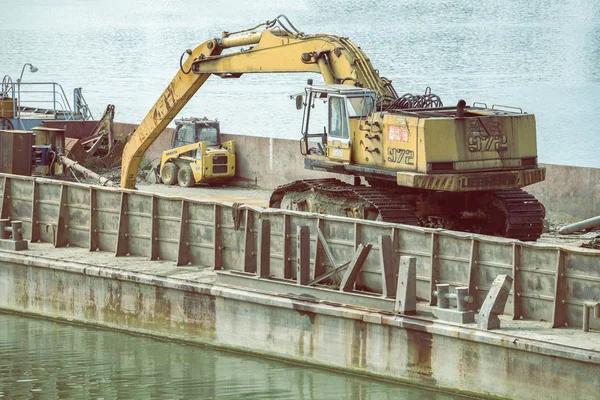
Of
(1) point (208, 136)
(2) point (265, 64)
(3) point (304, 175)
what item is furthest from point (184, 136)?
(2) point (265, 64)

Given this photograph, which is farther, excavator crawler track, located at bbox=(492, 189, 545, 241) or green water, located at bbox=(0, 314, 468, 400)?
excavator crawler track, located at bbox=(492, 189, 545, 241)

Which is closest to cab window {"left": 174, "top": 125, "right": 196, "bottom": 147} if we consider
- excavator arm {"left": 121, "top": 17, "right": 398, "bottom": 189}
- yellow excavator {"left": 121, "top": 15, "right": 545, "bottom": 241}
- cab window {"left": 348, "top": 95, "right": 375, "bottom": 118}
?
excavator arm {"left": 121, "top": 17, "right": 398, "bottom": 189}

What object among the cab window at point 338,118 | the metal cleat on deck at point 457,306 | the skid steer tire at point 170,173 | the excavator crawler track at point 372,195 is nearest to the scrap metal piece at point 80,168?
the skid steer tire at point 170,173

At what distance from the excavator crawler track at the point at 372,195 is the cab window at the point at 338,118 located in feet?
3.09

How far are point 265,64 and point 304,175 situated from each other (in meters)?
6.75

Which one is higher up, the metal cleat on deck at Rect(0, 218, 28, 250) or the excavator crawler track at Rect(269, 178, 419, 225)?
the excavator crawler track at Rect(269, 178, 419, 225)

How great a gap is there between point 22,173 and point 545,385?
16.3 meters

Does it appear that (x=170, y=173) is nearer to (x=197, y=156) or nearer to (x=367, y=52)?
(x=197, y=156)

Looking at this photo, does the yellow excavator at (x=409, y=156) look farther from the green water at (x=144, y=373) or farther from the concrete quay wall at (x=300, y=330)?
the green water at (x=144, y=373)

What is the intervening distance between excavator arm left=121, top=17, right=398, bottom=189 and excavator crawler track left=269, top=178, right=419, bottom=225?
1627mm

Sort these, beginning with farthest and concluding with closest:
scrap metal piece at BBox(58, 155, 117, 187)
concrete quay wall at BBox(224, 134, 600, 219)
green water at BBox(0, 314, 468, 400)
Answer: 1. scrap metal piece at BBox(58, 155, 117, 187)
2. concrete quay wall at BBox(224, 134, 600, 219)
3. green water at BBox(0, 314, 468, 400)

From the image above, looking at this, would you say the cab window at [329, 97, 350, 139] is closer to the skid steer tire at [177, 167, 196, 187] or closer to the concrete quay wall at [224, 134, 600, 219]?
the concrete quay wall at [224, 134, 600, 219]

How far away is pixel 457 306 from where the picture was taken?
17031 millimetres

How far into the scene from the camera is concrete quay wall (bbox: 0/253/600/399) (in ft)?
52.2
